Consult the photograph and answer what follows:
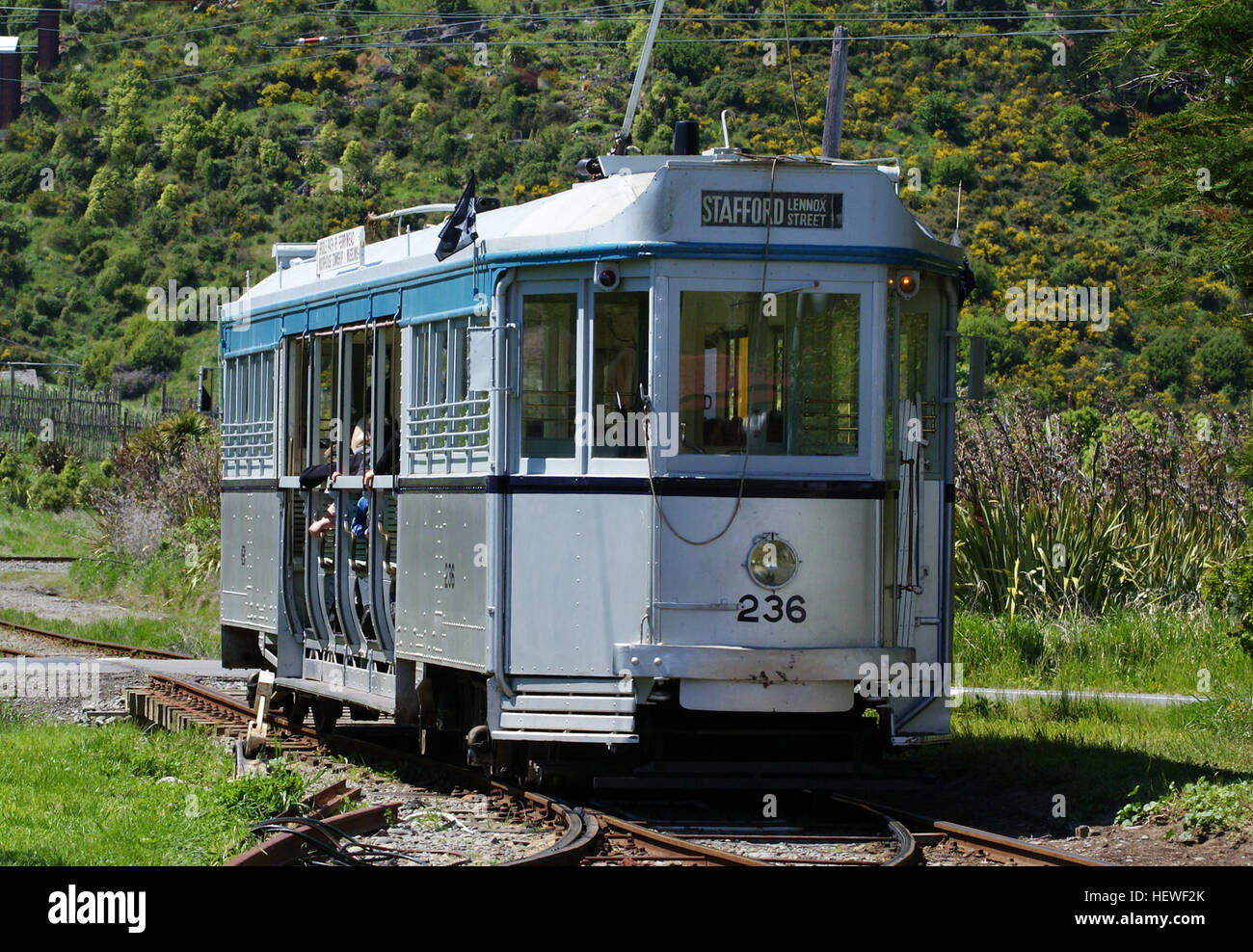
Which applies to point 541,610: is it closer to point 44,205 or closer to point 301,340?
point 301,340

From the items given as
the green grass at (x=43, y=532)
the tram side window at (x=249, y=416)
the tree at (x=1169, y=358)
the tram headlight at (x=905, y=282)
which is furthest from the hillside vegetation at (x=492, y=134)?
the tram headlight at (x=905, y=282)

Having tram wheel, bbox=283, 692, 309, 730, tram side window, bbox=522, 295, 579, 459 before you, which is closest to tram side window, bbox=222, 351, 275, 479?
tram wheel, bbox=283, 692, 309, 730

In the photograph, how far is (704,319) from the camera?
10.6 metres

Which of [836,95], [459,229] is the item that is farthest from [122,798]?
[836,95]

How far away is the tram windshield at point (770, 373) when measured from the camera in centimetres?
1056

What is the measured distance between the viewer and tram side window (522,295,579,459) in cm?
1081

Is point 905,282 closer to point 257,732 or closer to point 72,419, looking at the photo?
point 257,732

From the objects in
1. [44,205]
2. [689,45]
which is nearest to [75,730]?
[689,45]

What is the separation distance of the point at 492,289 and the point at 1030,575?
27.2 feet

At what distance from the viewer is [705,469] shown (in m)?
10.5

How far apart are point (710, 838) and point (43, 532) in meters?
33.5

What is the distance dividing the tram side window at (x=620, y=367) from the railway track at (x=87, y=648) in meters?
11.7

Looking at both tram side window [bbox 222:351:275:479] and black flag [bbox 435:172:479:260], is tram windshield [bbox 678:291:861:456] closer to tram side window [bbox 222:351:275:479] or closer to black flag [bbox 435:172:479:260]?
black flag [bbox 435:172:479:260]

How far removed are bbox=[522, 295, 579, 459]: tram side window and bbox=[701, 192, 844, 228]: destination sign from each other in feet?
3.30
